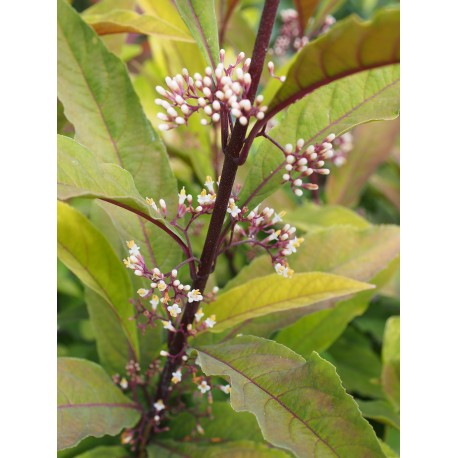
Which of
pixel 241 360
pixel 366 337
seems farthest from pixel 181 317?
pixel 366 337

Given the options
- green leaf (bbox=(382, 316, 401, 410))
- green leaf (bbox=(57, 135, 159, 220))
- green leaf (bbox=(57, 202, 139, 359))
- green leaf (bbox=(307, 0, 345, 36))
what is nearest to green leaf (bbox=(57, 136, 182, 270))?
green leaf (bbox=(57, 135, 159, 220))

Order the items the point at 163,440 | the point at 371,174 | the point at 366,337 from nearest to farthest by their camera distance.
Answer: the point at 163,440, the point at 366,337, the point at 371,174

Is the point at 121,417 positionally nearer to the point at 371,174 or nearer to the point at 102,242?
the point at 102,242

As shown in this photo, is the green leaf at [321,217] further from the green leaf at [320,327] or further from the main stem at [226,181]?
the main stem at [226,181]

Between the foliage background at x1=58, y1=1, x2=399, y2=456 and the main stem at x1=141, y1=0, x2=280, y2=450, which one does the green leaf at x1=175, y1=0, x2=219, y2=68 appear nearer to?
the main stem at x1=141, y1=0, x2=280, y2=450

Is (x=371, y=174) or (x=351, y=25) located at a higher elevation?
(x=371, y=174)

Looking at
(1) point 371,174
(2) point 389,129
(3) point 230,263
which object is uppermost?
(2) point 389,129
